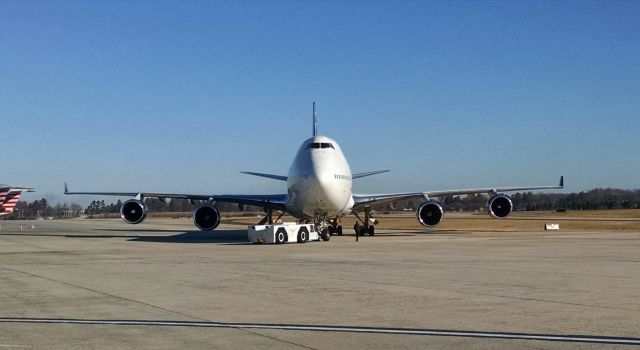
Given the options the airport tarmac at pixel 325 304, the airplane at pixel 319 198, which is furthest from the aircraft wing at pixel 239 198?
the airport tarmac at pixel 325 304

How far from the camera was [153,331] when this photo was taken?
10000 mm

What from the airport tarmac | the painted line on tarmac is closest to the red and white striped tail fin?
the airport tarmac

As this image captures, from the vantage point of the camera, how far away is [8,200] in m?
80.8

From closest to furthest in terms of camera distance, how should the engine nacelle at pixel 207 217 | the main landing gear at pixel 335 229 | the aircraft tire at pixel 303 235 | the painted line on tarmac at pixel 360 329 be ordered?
the painted line on tarmac at pixel 360 329, the aircraft tire at pixel 303 235, the engine nacelle at pixel 207 217, the main landing gear at pixel 335 229

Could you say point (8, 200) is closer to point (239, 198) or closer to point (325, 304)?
point (239, 198)

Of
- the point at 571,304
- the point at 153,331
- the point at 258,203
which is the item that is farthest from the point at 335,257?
the point at 258,203

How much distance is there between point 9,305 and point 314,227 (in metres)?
28.1

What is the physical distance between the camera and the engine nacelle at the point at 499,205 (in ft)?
149

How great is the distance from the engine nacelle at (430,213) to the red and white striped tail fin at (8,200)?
165ft

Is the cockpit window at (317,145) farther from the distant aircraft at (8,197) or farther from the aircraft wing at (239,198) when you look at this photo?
the distant aircraft at (8,197)

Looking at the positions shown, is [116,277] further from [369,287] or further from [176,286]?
[369,287]

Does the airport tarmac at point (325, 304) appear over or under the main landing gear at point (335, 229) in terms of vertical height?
under

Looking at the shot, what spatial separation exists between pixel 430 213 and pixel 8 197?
Result: 54.9 meters

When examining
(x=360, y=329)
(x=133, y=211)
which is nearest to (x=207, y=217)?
(x=133, y=211)
